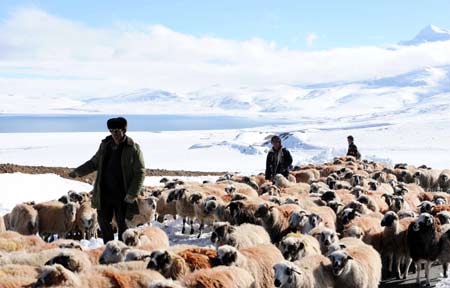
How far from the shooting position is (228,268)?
6180mm

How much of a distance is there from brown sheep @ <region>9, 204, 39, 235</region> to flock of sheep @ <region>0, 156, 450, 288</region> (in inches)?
0.8

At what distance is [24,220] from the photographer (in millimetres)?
11586

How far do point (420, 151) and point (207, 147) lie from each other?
Result: 71.9ft

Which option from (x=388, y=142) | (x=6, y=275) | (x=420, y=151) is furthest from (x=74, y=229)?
(x=388, y=142)

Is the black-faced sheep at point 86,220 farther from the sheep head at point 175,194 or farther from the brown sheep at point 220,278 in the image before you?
the brown sheep at point 220,278

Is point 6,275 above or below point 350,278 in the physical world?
above

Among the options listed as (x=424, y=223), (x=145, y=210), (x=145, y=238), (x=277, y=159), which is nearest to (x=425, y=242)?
(x=424, y=223)

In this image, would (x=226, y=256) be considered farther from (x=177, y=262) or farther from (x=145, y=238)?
(x=145, y=238)

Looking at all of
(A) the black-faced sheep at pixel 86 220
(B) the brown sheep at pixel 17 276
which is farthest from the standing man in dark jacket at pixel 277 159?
(B) the brown sheep at pixel 17 276

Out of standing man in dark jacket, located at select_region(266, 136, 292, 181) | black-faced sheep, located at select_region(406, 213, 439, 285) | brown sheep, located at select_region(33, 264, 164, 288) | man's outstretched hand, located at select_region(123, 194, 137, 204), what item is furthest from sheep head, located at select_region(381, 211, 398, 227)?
brown sheep, located at select_region(33, 264, 164, 288)

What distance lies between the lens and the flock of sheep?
6020 millimetres

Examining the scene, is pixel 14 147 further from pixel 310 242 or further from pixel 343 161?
pixel 310 242

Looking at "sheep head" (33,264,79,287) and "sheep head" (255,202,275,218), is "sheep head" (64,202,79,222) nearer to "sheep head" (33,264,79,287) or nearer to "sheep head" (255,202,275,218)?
"sheep head" (255,202,275,218)

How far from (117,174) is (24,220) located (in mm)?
4846
